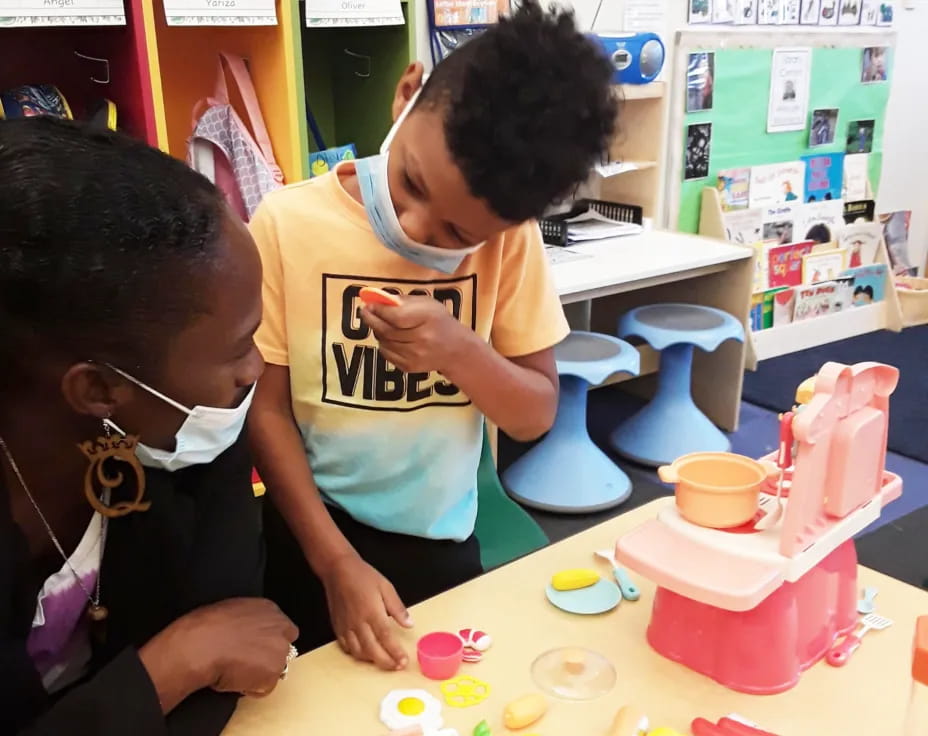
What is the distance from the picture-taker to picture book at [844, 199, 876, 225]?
3.71 m

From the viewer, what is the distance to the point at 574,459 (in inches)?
95.1

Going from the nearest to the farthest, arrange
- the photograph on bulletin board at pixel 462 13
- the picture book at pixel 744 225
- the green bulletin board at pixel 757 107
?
the photograph on bulletin board at pixel 462 13
the green bulletin board at pixel 757 107
the picture book at pixel 744 225

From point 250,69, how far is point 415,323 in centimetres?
122

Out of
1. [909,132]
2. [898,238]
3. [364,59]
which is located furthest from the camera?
[898,238]

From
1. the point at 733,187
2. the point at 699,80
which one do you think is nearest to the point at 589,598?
the point at 699,80

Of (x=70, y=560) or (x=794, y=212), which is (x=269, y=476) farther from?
(x=794, y=212)

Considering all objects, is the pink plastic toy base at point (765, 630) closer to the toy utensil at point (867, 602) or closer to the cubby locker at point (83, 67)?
the toy utensil at point (867, 602)

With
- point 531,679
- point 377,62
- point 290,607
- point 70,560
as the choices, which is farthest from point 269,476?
point 377,62

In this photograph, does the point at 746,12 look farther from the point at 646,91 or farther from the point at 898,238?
the point at 898,238

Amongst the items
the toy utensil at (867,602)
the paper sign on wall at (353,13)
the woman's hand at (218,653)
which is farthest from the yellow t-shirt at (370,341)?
the paper sign on wall at (353,13)

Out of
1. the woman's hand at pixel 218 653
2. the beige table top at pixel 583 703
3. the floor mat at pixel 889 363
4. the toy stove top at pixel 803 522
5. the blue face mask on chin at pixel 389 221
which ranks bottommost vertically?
the floor mat at pixel 889 363

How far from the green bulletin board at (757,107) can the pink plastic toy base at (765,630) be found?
256cm

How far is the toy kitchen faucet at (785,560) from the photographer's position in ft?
2.46

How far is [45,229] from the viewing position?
1.84ft
